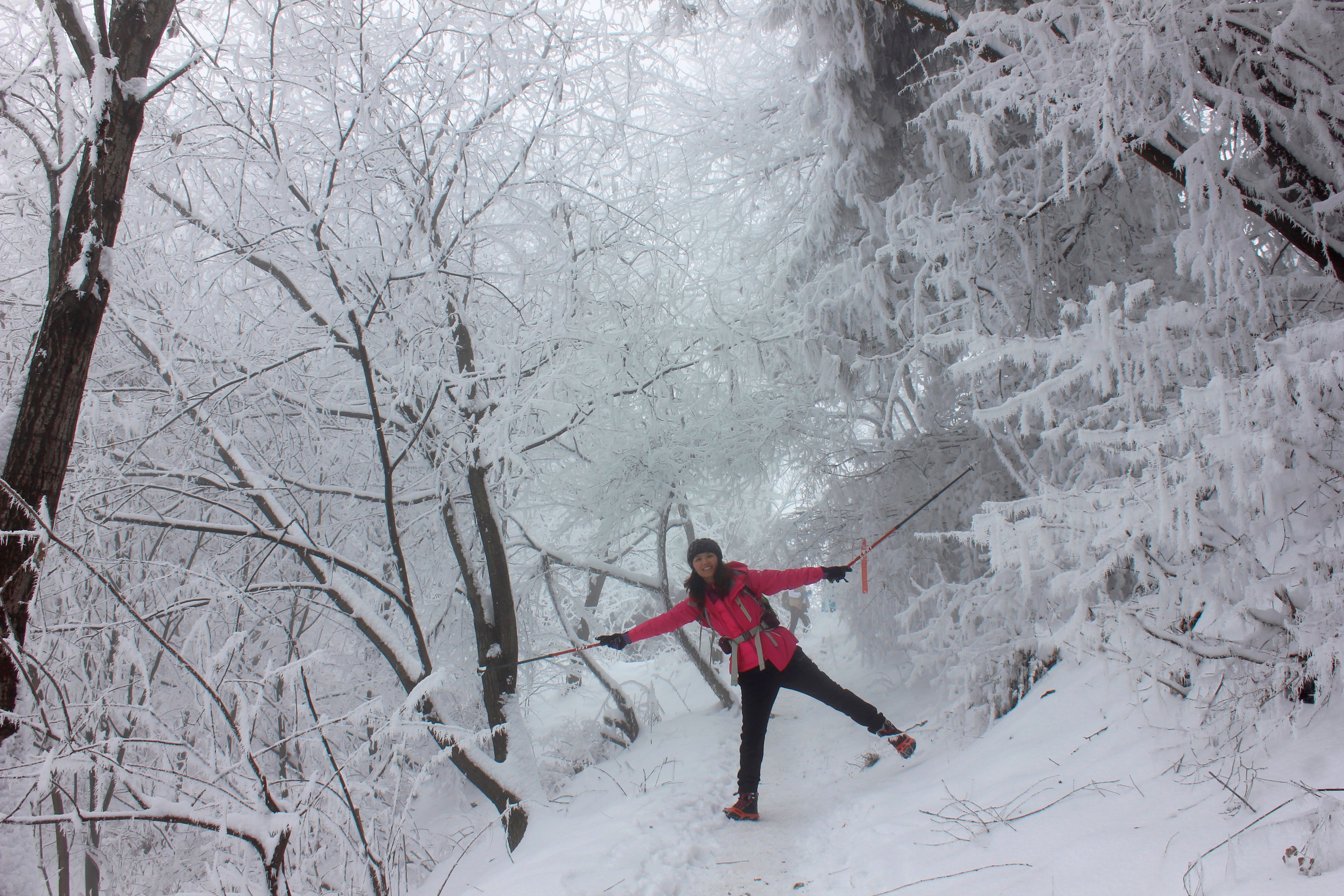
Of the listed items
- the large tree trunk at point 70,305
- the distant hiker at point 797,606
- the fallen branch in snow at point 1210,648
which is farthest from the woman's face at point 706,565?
the distant hiker at point 797,606

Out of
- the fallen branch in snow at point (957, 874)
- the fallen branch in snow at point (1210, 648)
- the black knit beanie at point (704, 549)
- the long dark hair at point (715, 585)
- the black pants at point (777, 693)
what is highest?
the black knit beanie at point (704, 549)

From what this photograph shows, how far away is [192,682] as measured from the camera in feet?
16.6

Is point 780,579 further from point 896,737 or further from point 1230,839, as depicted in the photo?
Result: point 1230,839

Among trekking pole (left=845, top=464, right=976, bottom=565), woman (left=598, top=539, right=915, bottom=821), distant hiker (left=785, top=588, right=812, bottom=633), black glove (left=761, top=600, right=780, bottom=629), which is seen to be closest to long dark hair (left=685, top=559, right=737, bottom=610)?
woman (left=598, top=539, right=915, bottom=821)

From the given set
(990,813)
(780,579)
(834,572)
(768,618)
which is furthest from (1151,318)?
(768,618)

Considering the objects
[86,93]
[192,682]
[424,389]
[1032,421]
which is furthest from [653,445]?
[86,93]

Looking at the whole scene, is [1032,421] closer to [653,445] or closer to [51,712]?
[653,445]

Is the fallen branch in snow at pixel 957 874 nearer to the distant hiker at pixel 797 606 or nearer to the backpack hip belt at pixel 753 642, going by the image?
the backpack hip belt at pixel 753 642

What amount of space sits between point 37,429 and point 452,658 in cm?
473

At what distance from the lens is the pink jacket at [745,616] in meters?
4.04

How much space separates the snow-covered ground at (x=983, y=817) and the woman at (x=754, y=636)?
0.48 meters

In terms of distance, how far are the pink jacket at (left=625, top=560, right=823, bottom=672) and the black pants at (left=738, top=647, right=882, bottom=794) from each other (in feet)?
0.20

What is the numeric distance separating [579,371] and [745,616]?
81.4 inches

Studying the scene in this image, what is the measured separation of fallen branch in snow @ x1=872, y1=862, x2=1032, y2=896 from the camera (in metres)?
2.18
